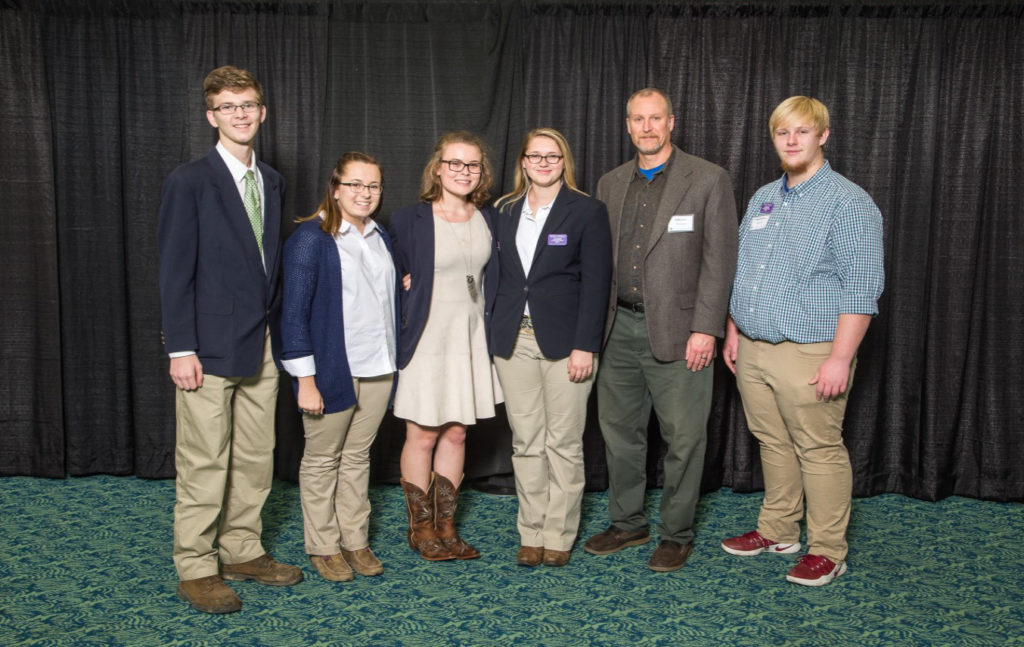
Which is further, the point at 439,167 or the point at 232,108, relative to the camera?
the point at 439,167

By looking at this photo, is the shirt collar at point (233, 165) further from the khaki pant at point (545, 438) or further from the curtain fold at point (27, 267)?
the curtain fold at point (27, 267)

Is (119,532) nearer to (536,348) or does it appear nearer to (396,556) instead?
(396,556)

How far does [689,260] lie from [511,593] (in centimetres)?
139

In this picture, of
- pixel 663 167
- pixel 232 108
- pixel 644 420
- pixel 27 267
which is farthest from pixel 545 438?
pixel 27 267

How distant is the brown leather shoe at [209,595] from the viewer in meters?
2.69

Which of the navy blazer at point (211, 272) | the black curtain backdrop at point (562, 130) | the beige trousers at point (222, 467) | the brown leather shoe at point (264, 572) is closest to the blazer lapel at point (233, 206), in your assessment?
the navy blazer at point (211, 272)

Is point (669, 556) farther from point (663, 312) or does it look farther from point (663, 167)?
point (663, 167)

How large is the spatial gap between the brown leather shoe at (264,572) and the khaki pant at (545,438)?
892 mm

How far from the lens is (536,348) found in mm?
3016

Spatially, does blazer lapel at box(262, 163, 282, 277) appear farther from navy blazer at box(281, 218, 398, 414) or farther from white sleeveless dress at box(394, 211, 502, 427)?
white sleeveless dress at box(394, 211, 502, 427)

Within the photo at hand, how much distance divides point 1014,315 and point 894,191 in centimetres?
86

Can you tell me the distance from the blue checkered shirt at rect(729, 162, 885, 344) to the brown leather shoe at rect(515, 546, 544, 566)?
1181 millimetres

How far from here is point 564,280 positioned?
2963mm

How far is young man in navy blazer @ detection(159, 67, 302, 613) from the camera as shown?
256 centimetres
